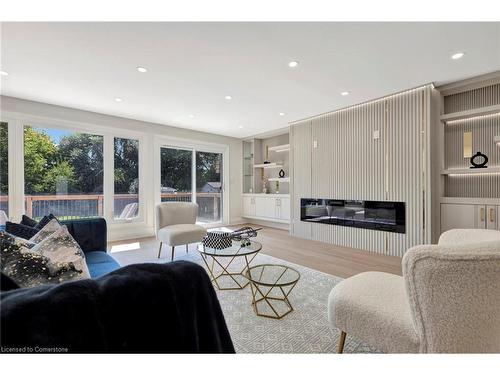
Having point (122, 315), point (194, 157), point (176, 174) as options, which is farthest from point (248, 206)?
point (122, 315)

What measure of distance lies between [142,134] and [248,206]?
3.18 metres

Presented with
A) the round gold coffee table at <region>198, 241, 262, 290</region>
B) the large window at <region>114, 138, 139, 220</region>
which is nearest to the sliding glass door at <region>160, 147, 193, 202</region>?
the large window at <region>114, 138, 139, 220</region>

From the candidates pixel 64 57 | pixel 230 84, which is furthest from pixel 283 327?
pixel 64 57

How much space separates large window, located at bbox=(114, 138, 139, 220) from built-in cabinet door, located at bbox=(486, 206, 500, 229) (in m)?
5.71

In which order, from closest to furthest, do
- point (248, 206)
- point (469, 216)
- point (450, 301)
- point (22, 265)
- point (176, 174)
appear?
1. point (450, 301)
2. point (22, 265)
3. point (469, 216)
4. point (176, 174)
5. point (248, 206)

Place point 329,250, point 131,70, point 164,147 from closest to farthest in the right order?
1. point 131,70
2. point 329,250
3. point 164,147

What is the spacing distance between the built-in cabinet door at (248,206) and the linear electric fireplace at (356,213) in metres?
1.73

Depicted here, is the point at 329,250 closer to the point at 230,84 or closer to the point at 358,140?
the point at 358,140

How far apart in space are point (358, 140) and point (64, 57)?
13.5 ft

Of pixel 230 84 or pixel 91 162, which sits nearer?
pixel 230 84

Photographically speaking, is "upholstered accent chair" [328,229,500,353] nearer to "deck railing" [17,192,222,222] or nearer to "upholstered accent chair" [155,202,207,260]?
"upholstered accent chair" [155,202,207,260]

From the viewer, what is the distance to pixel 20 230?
1.80 m

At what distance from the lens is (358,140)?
3980 mm

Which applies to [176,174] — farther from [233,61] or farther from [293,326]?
[293,326]
